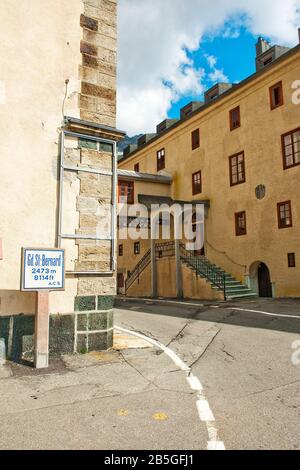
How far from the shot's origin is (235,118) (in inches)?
834

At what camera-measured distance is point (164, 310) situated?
1445 cm

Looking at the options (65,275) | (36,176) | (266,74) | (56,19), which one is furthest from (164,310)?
(266,74)

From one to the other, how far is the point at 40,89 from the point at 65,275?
3.79 meters

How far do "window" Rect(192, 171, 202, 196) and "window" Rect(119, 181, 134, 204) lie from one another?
14.5ft

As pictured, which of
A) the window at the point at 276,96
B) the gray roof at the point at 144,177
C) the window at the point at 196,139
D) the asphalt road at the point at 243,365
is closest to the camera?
the asphalt road at the point at 243,365

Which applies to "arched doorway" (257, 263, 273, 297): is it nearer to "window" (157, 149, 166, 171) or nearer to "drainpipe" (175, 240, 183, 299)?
"drainpipe" (175, 240, 183, 299)

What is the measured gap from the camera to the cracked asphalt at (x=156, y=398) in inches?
140

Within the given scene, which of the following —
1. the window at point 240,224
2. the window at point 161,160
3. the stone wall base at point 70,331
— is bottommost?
the stone wall base at point 70,331

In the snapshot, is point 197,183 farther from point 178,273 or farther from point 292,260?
point 292,260

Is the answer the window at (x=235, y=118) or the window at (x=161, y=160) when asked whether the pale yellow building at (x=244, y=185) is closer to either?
the window at (x=235, y=118)

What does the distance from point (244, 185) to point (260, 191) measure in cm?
128

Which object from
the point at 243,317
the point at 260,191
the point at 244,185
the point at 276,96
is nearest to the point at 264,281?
the point at 260,191

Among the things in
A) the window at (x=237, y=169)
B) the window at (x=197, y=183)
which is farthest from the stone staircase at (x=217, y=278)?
the window at (x=237, y=169)

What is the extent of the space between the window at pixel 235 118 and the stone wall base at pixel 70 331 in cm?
1654
